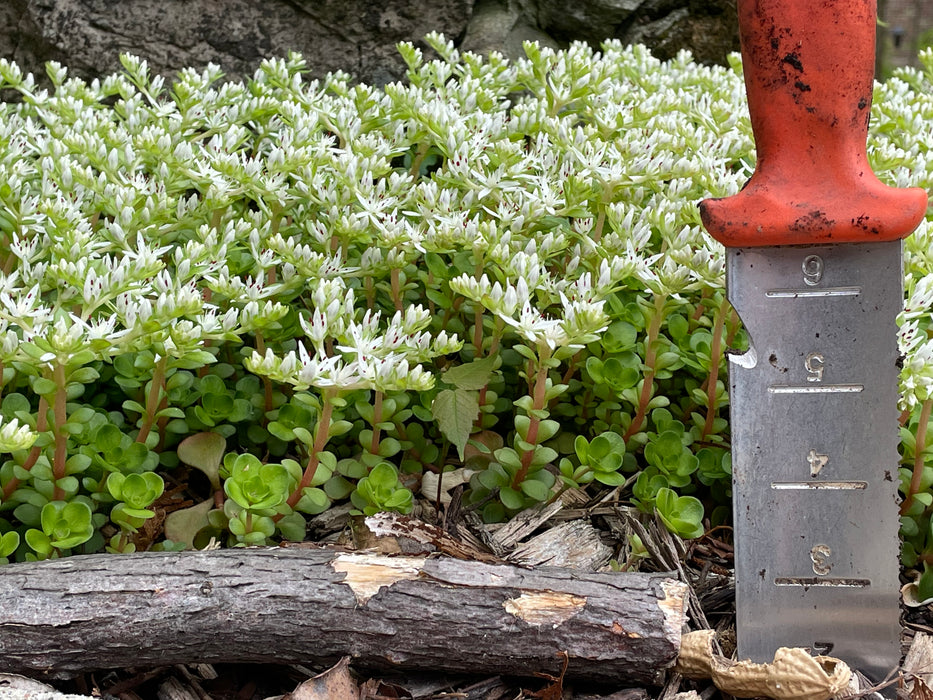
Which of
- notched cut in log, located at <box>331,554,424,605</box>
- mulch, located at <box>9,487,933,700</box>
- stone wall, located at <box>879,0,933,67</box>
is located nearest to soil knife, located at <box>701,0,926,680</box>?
mulch, located at <box>9,487,933,700</box>

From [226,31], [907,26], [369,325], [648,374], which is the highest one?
[907,26]

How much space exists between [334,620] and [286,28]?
2.40 m

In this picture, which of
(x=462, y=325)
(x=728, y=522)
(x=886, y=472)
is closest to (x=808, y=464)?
(x=886, y=472)

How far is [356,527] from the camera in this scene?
1.68 meters

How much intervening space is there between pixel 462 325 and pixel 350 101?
0.72 m

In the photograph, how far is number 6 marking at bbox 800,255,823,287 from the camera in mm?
1350

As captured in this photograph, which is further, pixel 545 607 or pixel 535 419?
pixel 535 419

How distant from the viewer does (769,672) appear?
131 centimetres

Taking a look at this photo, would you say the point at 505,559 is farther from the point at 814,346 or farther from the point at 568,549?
the point at 814,346

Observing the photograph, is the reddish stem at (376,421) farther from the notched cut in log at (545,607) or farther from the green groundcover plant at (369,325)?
the notched cut in log at (545,607)

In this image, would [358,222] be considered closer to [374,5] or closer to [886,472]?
[886,472]

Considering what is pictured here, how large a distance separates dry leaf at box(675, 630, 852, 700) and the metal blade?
0.07 m

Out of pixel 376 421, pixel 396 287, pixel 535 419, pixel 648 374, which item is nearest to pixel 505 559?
pixel 535 419

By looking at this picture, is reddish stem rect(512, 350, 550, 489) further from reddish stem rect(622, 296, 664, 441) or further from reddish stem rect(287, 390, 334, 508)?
reddish stem rect(287, 390, 334, 508)
